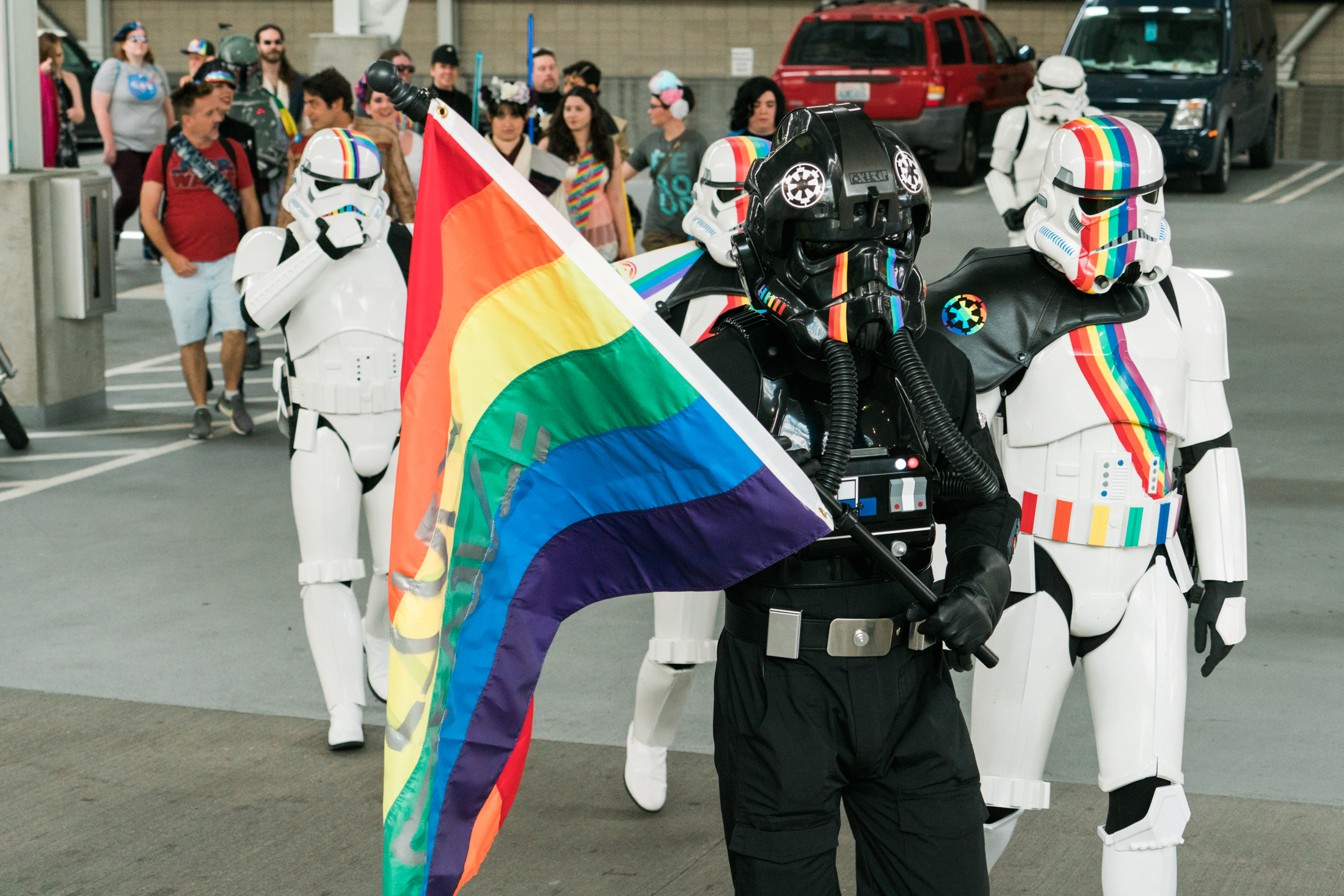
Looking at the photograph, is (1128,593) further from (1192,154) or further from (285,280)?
(1192,154)

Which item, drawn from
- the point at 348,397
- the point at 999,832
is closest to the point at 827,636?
the point at 999,832

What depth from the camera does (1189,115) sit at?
1691 cm

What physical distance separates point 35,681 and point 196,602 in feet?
3.31

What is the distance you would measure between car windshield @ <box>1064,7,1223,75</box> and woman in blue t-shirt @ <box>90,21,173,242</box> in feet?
31.5

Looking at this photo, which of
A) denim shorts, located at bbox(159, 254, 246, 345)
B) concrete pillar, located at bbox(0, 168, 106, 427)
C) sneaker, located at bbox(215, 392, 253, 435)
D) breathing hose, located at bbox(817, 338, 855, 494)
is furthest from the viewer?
sneaker, located at bbox(215, 392, 253, 435)

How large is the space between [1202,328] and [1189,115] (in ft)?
46.7

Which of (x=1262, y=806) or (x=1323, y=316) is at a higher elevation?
(x=1323, y=316)

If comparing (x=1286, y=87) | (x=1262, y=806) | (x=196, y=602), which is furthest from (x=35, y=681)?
(x=1286, y=87)

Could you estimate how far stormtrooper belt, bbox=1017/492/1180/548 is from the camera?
3.61 m

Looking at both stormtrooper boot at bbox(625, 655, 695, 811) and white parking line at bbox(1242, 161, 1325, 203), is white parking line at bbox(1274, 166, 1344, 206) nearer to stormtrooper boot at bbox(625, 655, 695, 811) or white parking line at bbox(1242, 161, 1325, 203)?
white parking line at bbox(1242, 161, 1325, 203)

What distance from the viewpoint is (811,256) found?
278 centimetres

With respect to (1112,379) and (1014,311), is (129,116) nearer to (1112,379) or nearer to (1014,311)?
(1014,311)

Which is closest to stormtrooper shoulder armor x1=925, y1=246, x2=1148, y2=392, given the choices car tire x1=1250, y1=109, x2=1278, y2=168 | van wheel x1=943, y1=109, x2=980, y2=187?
van wheel x1=943, y1=109, x2=980, y2=187

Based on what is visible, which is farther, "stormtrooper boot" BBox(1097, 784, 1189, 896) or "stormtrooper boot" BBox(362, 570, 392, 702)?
"stormtrooper boot" BBox(362, 570, 392, 702)
